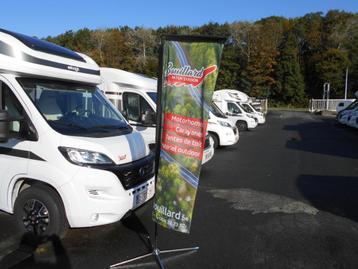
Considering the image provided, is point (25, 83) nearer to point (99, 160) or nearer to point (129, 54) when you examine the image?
point (99, 160)

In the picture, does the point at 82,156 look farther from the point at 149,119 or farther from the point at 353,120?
the point at 353,120

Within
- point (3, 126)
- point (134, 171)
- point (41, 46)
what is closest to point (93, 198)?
point (134, 171)

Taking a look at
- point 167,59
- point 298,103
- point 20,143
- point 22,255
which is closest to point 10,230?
point 22,255

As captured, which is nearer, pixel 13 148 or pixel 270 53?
pixel 13 148

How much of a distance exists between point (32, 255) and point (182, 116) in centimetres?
246

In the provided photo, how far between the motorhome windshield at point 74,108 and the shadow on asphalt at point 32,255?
1.39 meters

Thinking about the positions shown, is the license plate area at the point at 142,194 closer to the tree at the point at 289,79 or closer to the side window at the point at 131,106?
the side window at the point at 131,106

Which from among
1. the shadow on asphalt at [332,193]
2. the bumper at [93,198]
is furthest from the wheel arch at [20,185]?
the shadow on asphalt at [332,193]

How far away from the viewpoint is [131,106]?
8.91 m

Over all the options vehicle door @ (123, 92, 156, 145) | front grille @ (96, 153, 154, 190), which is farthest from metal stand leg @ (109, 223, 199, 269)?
vehicle door @ (123, 92, 156, 145)

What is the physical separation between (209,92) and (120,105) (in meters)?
5.32

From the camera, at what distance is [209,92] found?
3.87 m

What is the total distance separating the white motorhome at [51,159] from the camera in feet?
14.7

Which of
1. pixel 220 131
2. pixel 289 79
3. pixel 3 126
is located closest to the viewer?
pixel 3 126
